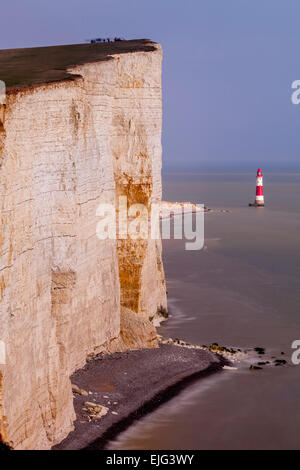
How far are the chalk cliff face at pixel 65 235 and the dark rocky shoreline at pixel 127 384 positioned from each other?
29 cm

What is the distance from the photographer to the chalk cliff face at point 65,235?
847 cm

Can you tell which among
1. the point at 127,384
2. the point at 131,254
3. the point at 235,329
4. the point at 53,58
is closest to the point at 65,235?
the point at 127,384

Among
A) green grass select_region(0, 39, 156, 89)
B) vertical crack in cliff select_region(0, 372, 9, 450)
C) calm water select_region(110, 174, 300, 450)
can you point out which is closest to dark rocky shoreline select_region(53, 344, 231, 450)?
calm water select_region(110, 174, 300, 450)

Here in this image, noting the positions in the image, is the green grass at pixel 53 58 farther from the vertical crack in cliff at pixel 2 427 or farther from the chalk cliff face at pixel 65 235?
the vertical crack in cliff at pixel 2 427

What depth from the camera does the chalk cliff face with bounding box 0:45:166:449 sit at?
27.8 feet

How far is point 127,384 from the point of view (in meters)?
12.6

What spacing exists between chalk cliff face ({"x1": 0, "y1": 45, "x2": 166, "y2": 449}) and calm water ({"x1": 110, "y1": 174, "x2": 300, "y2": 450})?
1.61m

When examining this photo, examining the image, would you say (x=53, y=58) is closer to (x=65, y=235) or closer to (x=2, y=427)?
(x=65, y=235)

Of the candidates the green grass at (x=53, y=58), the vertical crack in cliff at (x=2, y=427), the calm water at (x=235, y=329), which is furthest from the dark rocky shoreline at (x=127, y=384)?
the green grass at (x=53, y=58)

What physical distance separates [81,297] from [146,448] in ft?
9.72

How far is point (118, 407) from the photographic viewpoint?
37.9 feet

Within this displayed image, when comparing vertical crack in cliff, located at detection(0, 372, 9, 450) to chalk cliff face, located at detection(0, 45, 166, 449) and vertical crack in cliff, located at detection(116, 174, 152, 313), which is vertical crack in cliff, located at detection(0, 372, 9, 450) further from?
vertical crack in cliff, located at detection(116, 174, 152, 313)

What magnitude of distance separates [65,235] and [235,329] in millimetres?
7885

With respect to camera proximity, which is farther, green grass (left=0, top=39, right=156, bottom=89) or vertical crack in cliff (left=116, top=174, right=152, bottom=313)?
vertical crack in cliff (left=116, top=174, right=152, bottom=313)
